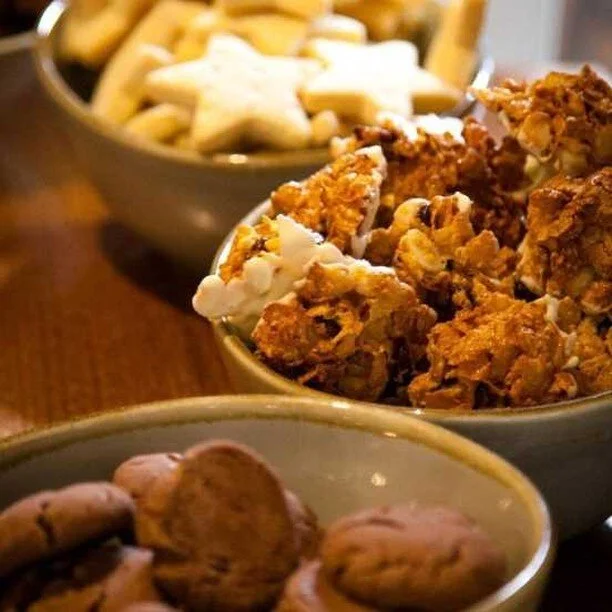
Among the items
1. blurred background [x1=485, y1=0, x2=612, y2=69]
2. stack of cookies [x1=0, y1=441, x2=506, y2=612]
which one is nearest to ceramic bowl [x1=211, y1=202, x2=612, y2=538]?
stack of cookies [x1=0, y1=441, x2=506, y2=612]

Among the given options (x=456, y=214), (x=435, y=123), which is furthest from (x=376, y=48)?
(x=456, y=214)

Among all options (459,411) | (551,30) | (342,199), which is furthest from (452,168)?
(551,30)

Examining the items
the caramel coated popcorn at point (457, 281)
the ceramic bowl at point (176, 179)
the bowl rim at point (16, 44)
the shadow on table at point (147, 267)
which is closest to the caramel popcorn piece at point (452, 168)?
the caramel coated popcorn at point (457, 281)

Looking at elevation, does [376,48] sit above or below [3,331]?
above

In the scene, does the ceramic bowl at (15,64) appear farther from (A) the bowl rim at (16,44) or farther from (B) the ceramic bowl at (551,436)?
(B) the ceramic bowl at (551,436)

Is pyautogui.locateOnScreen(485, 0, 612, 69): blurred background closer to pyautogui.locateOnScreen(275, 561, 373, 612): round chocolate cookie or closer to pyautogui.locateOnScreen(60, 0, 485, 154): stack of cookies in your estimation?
pyautogui.locateOnScreen(60, 0, 485, 154): stack of cookies

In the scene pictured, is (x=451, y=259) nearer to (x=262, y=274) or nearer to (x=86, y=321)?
(x=262, y=274)

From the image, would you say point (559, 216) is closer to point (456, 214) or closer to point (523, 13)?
point (456, 214)
